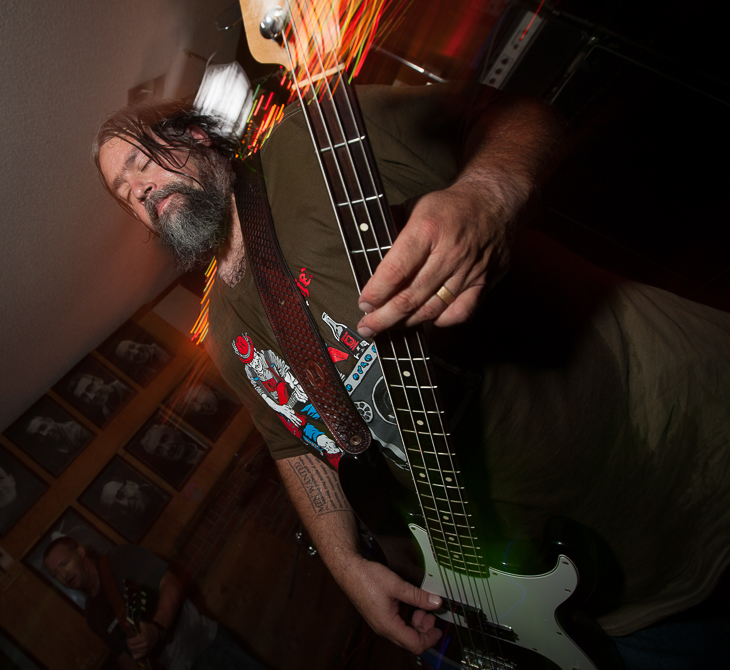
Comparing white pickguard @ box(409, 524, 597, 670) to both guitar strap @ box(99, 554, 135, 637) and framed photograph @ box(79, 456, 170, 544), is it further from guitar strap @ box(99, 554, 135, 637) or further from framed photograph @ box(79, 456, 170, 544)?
framed photograph @ box(79, 456, 170, 544)

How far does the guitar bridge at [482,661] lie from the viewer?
1.32 m

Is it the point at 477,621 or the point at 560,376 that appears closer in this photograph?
the point at 560,376

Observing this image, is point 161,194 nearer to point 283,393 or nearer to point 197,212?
point 197,212

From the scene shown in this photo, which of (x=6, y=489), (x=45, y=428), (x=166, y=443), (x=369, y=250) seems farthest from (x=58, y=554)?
(x=369, y=250)

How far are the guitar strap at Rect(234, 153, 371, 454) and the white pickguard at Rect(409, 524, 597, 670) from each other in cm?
44

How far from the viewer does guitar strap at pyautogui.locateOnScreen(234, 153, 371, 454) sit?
1.20 m

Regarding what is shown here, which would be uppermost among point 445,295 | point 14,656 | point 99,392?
point 445,295

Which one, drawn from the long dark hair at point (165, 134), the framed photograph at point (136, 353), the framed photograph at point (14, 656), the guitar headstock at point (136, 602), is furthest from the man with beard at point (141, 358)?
the long dark hair at point (165, 134)

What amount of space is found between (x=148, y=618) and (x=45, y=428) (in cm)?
177

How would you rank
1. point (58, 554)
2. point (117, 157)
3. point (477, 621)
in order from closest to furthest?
1. point (477, 621)
2. point (117, 157)
3. point (58, 554)

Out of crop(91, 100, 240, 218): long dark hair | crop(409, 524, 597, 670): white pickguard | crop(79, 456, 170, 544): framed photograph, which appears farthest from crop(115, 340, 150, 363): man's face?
crop(409, 524, 597, 670): white pickguard

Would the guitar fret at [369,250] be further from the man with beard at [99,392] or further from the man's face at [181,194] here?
the man with beard at [99,392]

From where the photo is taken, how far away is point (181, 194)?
57.1 inches

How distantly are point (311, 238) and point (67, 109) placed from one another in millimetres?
1861
